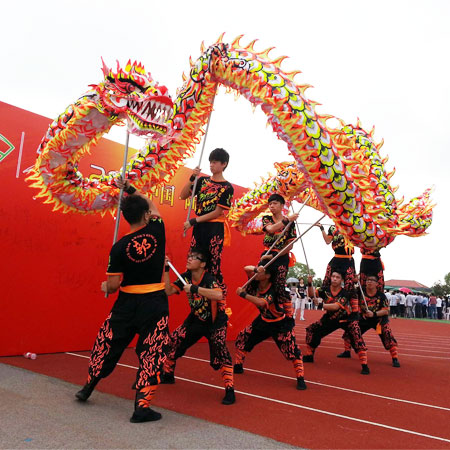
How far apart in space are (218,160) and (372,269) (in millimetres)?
3231

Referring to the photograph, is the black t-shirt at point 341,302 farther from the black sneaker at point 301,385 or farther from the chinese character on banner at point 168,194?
the chinese character on banner at point 168,194

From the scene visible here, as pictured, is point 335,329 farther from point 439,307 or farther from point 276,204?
point 439,307

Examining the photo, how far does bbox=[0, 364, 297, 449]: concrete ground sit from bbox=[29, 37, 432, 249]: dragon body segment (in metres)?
1.63

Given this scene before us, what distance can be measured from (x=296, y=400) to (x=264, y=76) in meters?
2.69

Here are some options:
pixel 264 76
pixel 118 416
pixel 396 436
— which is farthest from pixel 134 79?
pixel 396 436

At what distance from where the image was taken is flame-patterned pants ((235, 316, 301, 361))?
408 cm

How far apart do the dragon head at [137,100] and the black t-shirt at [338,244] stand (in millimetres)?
3505

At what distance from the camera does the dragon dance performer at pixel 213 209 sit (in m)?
3.88

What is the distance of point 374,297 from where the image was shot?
5891 millimetres

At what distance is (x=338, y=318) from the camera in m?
5.40

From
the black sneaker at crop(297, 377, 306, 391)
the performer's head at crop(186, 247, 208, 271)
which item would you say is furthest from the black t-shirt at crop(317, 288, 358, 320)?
the performer's head at crop(186, 247, 208, 271)

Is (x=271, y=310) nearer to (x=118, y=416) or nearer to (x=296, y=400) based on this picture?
(x=296, y=400)

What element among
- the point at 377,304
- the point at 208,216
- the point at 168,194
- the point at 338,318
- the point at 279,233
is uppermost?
the point at 168,194

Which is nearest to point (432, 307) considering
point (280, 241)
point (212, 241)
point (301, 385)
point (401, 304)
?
point (401, 304)
